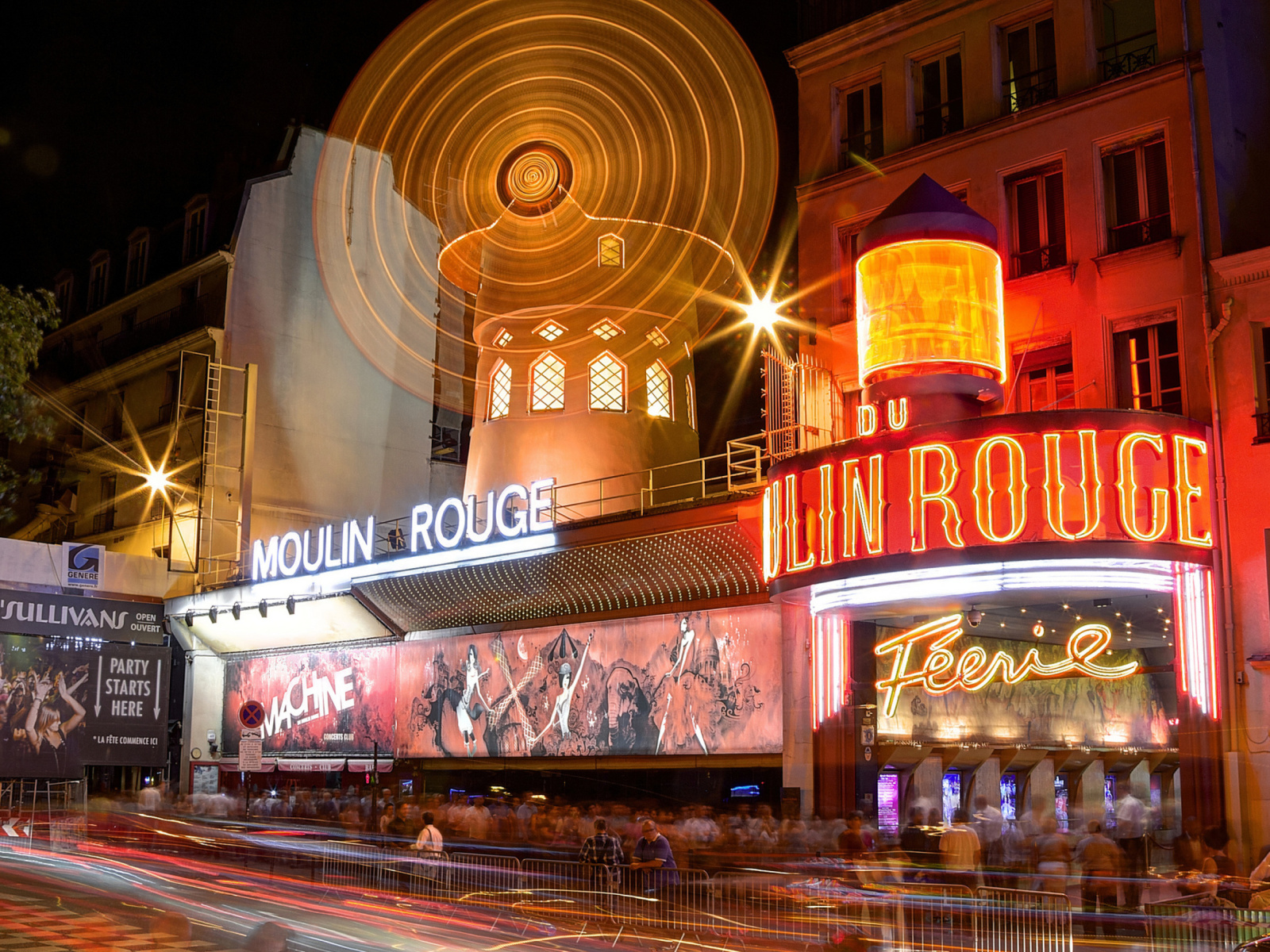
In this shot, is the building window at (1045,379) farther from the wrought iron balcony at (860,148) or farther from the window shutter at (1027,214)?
the wrought iron balcony at (860,148)

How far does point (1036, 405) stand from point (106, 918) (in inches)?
553

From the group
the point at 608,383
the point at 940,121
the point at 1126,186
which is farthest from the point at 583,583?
the point at 1126,186

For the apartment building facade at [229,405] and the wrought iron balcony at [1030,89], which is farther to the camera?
the apartment building facade at [229,405]

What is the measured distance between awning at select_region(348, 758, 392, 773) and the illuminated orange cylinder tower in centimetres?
1574

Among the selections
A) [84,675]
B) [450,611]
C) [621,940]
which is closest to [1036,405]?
[621,940]

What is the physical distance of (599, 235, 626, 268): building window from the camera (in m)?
32.0

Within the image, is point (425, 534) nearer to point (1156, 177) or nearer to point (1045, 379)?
point (1045, 379)

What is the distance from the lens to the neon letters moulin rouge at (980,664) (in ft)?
58.3

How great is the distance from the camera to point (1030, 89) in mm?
20906

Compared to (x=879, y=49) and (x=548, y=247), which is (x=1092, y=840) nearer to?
(x=879, y=49)

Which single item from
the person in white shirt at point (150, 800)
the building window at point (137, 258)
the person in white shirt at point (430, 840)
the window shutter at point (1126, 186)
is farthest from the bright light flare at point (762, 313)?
the building window at point (137, 258)

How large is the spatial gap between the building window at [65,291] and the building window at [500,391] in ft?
76.2

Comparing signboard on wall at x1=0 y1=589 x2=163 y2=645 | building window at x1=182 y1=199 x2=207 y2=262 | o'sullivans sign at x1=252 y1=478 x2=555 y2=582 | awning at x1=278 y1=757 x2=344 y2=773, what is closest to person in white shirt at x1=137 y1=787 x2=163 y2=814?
awning at x1=278 y1=757 x2=344 y2=773

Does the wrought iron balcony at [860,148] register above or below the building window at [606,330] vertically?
above
